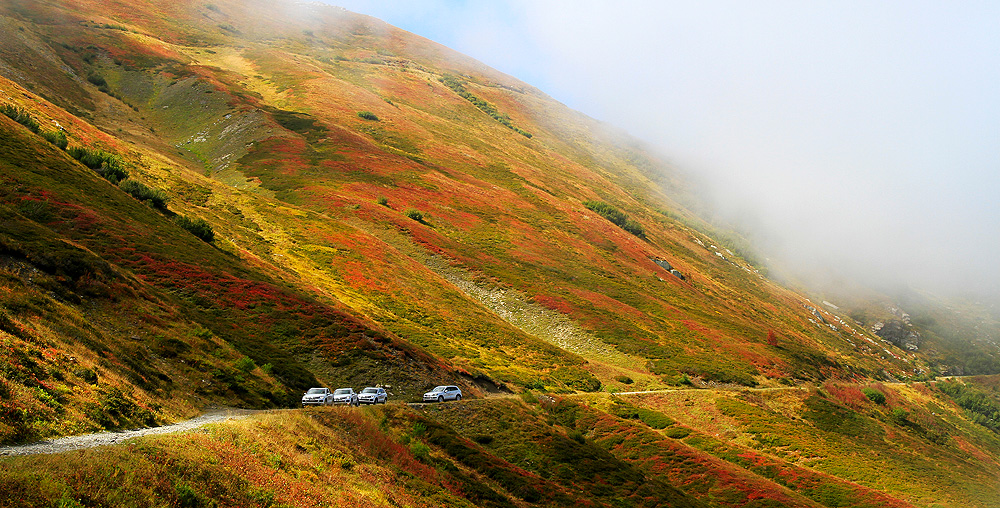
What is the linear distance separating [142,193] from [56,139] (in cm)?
794

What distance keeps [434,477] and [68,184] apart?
34.4 m

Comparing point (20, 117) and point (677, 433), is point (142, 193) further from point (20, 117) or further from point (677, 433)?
point (677, 433)

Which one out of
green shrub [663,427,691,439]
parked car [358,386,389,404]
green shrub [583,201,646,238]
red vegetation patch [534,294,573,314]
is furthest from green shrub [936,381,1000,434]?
parked car [358,386,389,404]

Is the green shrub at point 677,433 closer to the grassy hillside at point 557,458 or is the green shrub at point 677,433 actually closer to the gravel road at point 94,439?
the grassy hillside at point 557,458

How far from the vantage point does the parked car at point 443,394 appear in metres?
33.5

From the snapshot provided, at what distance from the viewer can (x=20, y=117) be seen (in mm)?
44188

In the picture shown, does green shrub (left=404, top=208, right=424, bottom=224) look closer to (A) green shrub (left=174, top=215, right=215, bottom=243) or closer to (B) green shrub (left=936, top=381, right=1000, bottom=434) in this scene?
(A) green shrub (left=174, top=215, right=215, bottom=243)

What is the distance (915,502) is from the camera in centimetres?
4369

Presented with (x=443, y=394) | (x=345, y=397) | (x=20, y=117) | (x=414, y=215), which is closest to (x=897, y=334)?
(x=414, y=215)

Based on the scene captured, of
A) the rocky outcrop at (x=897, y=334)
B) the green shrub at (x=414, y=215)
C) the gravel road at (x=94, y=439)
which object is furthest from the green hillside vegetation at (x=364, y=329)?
the rocky outcrop at (x=897, y=334)

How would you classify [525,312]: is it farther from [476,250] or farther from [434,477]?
[434,477]

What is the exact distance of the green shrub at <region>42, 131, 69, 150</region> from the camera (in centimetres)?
4406

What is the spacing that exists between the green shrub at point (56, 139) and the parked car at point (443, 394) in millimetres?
38903

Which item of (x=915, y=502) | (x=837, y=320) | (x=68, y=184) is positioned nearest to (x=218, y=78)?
(x=68, y=184)
